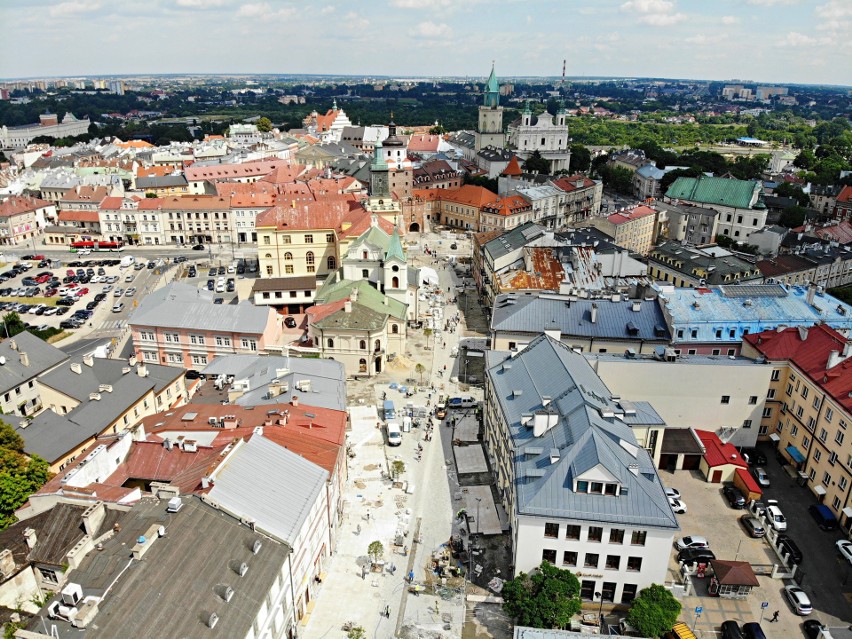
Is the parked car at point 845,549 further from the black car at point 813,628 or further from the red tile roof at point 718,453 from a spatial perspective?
the red tile roof at point 718,453

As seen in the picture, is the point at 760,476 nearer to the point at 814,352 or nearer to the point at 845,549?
the point at 845,549

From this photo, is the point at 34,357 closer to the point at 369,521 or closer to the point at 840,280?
the point at 369,521

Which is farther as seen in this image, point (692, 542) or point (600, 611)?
point (692, 542)

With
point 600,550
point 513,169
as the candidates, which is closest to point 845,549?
point 600,550

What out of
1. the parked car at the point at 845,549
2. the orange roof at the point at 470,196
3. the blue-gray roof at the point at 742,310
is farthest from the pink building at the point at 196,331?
the orange roof at the point at 470,196

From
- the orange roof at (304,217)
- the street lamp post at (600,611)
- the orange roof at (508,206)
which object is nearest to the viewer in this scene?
the street lamp post at (600,611)

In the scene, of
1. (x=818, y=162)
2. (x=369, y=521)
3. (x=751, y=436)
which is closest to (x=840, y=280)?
(x=751, y=436)
